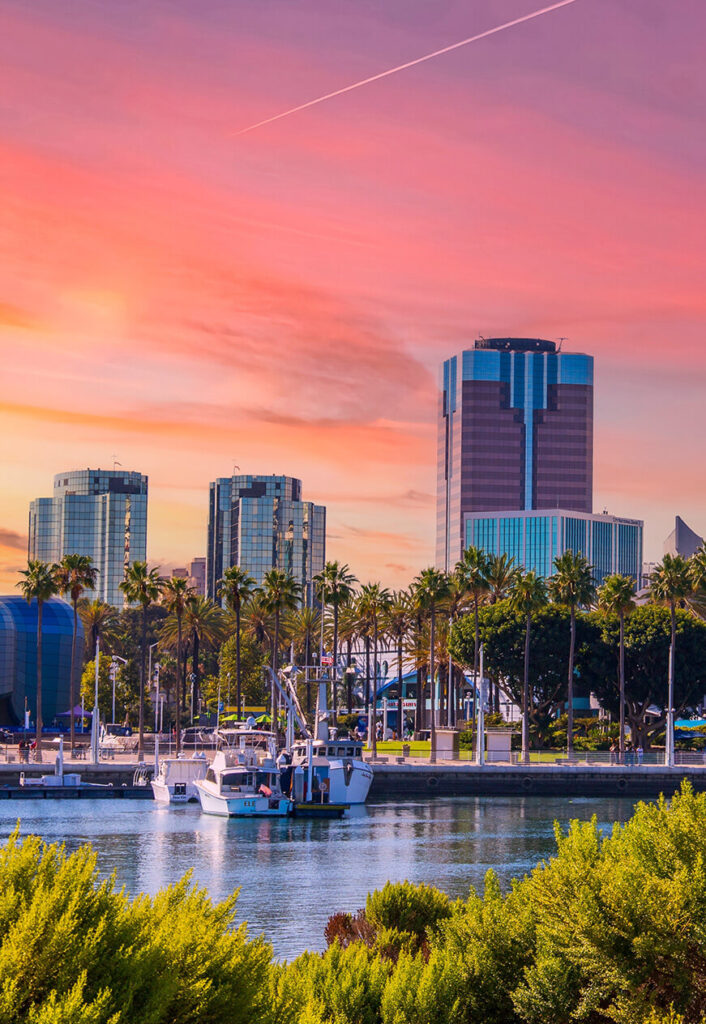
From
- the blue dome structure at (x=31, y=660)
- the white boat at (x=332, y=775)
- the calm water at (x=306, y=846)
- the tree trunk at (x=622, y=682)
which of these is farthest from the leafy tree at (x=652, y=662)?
the blue dome structure at (x=31, y=660)

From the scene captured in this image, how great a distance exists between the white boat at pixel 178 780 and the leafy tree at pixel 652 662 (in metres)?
50.9

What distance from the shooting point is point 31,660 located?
187 meters

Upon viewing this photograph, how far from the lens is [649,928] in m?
17.8

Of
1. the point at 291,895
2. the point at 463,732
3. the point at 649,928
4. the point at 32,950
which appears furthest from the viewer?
the point at 463,732

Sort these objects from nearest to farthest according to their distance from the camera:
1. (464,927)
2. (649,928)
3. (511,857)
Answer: (649,928) → (464,927) → (511,857)

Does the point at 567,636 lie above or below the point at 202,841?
above

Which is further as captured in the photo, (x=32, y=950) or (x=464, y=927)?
(x=464, y=927)

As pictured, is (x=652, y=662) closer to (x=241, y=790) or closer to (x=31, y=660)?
(x=241, y=790)

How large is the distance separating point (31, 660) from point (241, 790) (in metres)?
96.3

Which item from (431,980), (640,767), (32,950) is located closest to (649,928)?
(431,980)

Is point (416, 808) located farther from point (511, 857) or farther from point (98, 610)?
point (98, 610)

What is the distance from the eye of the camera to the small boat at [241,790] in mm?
95500

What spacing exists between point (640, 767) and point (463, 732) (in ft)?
87.3

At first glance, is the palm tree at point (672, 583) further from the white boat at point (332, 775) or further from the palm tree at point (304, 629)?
the palm tree at point (304, 629)
